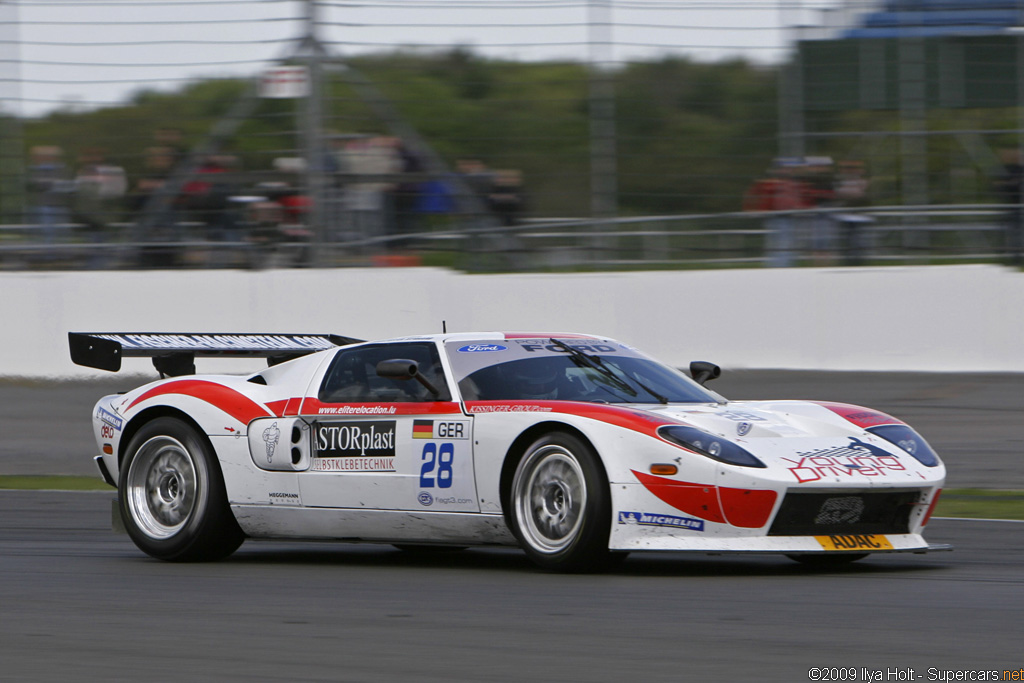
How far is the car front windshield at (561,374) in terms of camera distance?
21.8ft

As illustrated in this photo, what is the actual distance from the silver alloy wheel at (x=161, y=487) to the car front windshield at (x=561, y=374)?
1488 millimetres

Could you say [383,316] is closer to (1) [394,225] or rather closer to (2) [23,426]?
(1) [394,225]

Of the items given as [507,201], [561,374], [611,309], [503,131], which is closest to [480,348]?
[561,374]

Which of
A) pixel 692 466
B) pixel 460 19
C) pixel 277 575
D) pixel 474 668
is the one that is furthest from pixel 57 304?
pixel 474 668

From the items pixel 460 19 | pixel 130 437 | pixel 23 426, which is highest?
pixel 460 19

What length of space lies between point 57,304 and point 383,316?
3409 millimetres

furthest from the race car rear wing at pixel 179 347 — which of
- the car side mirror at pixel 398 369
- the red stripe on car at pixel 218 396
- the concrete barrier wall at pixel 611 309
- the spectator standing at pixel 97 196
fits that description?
the spectator standing at pixel 97 196

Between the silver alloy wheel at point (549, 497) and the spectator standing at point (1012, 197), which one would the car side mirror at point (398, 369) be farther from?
the spectator standing at point (1012, 197)

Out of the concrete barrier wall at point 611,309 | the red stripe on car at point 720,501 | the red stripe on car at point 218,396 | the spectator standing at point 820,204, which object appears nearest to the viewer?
the red stripe on car at point 720,501

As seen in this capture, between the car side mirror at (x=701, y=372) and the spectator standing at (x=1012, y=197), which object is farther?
the spectator standing at (x=1012, y=197)

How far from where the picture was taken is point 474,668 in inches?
168

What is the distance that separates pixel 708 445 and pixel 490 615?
1.25 metres

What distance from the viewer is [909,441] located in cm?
654

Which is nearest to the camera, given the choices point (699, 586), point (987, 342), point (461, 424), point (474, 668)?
point (474, 668)
